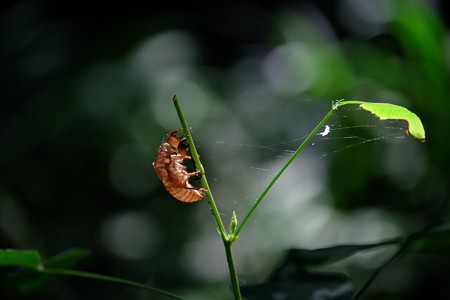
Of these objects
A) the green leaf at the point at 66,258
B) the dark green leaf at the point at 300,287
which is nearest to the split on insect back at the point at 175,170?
the dark green leaf at the point at 300,287

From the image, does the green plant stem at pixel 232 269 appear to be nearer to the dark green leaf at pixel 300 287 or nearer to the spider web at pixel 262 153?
the dark green leaf at pixel 300 287

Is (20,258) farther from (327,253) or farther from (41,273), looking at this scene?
(327,253)

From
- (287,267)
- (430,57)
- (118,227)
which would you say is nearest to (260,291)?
(287,267)

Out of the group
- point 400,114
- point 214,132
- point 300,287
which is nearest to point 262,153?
point 214,132

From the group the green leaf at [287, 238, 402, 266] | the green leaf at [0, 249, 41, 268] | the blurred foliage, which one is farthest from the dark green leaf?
the blurred foliage

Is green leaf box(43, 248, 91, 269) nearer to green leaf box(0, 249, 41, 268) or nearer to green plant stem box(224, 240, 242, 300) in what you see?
green leaf box(0, 249, 41, 268)

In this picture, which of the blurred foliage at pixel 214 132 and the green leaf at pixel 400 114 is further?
the blurred foliage at pixel 214 132
